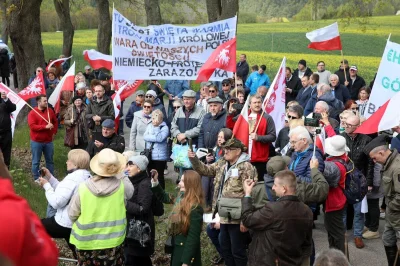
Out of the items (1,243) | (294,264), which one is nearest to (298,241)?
(294,264)

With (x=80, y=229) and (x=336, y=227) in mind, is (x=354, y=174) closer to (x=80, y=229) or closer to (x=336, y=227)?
(x=336, y=227)

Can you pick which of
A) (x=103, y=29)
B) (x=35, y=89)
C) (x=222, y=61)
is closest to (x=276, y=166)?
(x=222, y=61)

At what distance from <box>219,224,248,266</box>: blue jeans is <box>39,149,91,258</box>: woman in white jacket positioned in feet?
5.15

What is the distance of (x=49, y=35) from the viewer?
49.2 meters

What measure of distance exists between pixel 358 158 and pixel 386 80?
1.31 meters

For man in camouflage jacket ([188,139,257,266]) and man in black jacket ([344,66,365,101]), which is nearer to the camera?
man in camouflage jacket ([188,139,257,266])

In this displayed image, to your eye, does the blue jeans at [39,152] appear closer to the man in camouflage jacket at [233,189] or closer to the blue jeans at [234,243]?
the man in camouflage jacket at [233,189]

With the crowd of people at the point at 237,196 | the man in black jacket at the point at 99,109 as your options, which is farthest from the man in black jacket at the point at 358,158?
the man in black jacket at the point at 99,109

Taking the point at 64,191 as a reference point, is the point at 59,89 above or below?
below

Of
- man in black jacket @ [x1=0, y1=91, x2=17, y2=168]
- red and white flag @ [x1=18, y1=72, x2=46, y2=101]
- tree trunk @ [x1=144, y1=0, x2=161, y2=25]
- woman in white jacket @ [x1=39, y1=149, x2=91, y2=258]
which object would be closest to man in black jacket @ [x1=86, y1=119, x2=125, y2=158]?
man in black jacket @ [x1=0, y1=91, x2=17, y2=168]

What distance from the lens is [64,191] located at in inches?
243

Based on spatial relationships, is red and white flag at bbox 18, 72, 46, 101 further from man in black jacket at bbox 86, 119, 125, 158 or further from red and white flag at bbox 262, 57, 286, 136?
red and white flag at bbox 262, 57, 286, 136

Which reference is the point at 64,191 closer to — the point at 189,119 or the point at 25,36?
the point at 189,119

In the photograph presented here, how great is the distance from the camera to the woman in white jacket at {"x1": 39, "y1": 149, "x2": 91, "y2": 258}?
244 inches
